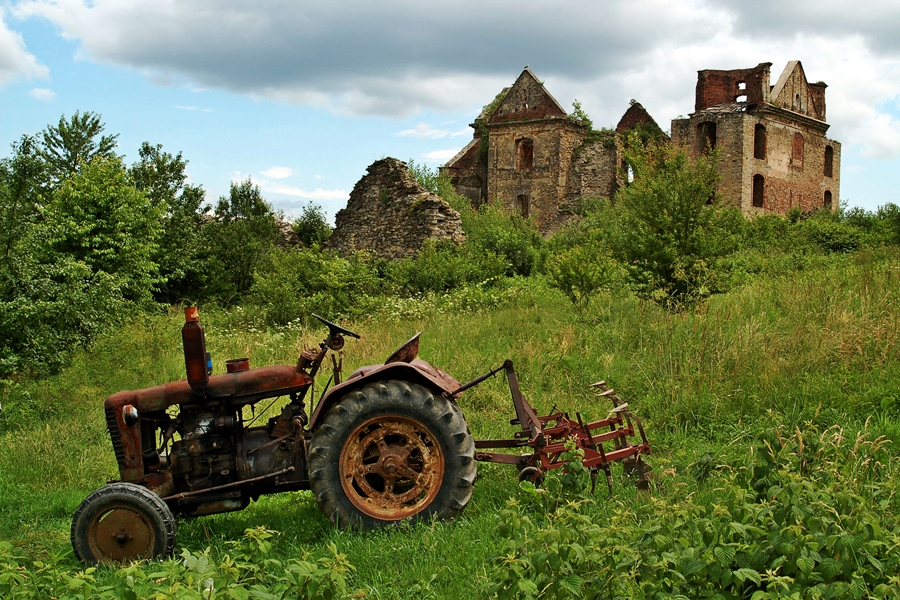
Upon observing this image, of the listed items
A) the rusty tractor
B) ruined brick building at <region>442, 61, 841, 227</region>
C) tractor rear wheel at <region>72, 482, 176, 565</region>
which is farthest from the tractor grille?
ruined brick building at <region>442, 61, 841, 227</region>

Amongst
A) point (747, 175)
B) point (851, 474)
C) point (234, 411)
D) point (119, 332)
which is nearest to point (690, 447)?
point (851, 474)

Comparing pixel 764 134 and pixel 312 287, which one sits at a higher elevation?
pixel 764 134

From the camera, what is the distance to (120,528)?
434 centimetres

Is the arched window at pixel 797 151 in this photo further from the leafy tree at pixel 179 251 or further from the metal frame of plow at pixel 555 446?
the metal frame of plow at pixel 555 446

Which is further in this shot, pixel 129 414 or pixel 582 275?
pixel 582 275

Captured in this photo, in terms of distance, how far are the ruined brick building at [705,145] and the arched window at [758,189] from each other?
0.04 metres

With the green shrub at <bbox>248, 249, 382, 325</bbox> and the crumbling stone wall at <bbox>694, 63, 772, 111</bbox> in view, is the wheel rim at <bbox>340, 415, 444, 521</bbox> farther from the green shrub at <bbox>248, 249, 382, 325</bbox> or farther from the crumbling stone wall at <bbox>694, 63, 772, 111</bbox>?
the crumbling stone wall at <bbox>694, 63, 772, 111</bbox>

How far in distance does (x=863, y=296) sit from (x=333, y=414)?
22.3ft

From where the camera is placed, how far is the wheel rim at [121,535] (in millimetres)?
4336

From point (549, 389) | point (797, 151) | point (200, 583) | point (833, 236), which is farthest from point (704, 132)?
point (200, 583)

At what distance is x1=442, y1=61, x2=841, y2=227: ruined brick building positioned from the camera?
29.4m

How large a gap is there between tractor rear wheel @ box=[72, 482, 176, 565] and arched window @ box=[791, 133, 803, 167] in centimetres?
3197

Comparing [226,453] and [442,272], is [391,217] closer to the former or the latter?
[442,272]

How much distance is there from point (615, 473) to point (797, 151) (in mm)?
30288
